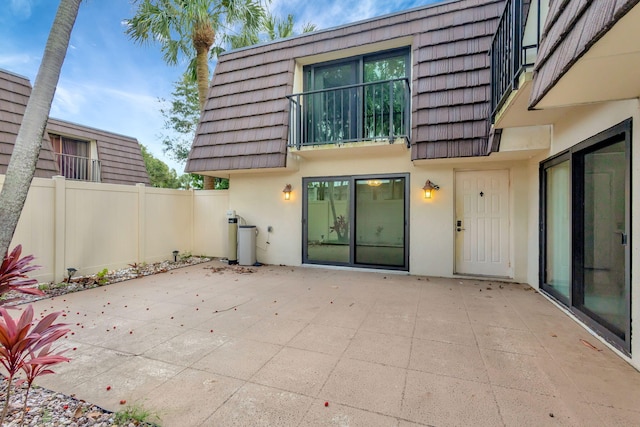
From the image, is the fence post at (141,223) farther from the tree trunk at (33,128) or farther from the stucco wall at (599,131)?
the stucco wall at (599,131)

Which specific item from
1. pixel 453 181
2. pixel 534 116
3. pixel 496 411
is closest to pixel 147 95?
pixel 453 181

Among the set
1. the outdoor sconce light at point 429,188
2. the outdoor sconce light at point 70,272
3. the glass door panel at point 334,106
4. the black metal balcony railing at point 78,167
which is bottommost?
the outdoor sconce light at point 70,272

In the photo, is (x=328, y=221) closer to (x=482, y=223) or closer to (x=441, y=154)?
(x=441, y=154)

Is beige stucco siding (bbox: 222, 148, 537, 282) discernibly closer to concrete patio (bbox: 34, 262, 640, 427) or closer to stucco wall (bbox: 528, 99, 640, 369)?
stucco wall (bbox: 528, 99, 640, 369)

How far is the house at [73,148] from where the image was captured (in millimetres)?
6906

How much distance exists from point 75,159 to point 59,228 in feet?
24.5

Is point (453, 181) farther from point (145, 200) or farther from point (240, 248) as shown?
point (145, 200)

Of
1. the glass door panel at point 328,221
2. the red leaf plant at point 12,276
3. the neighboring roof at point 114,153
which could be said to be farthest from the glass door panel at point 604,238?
the neighboring roof at point 114,153

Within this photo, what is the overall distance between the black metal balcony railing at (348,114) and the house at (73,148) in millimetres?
6264

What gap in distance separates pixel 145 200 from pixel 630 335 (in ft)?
26.9

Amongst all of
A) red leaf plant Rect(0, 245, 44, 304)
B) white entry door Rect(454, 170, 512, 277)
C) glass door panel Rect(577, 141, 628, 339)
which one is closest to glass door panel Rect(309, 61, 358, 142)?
white entry door Rect(454, 170, 512, 277)

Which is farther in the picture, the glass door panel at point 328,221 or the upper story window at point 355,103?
the glass door panel at point 328,221

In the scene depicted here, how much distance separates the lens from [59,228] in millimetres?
5207

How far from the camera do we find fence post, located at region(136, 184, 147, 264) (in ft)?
22.2
